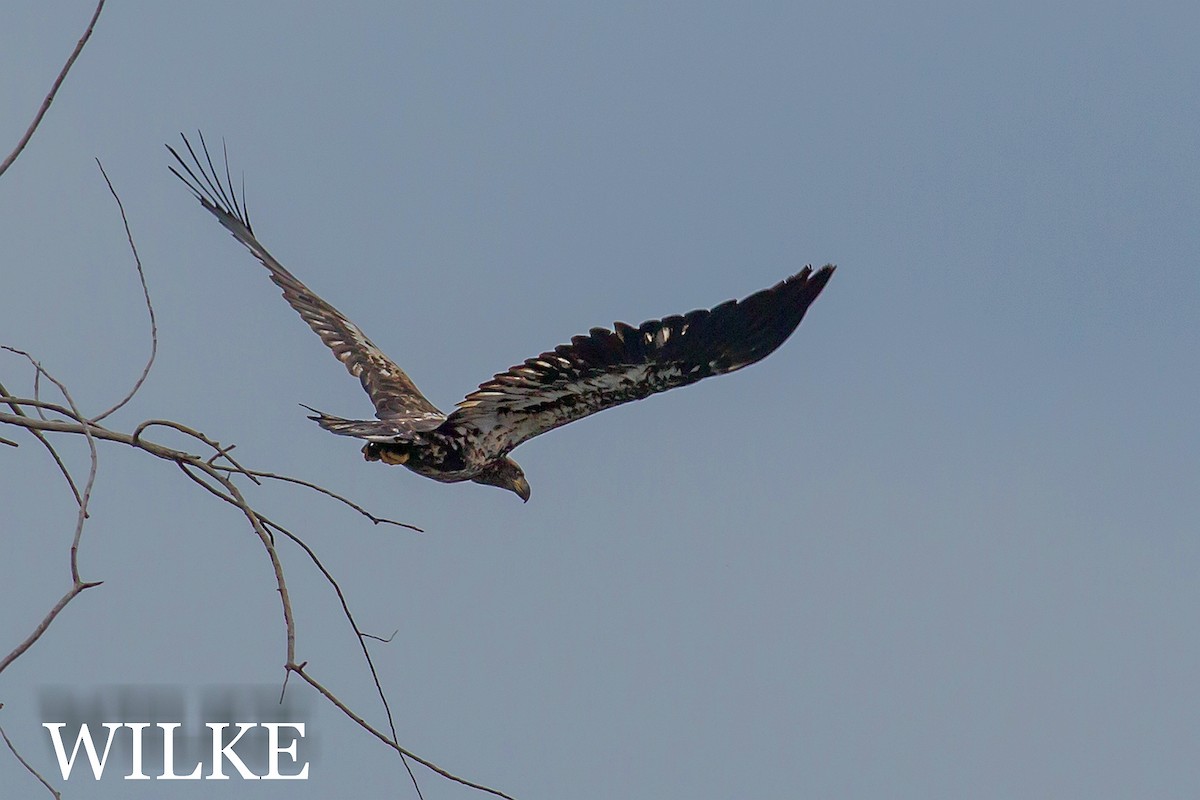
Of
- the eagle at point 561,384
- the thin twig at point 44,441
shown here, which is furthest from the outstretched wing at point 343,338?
the thin twig at point 44,441

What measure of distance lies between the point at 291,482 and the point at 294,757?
7.08 feet

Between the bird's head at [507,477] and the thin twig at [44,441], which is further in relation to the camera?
the bird's head at [507,477]

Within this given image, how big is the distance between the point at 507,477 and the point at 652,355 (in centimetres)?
246

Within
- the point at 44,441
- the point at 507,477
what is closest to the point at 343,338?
the point at 507,477

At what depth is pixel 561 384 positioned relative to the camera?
608 cm

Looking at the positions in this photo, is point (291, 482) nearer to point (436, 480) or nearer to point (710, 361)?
point (710, 361)

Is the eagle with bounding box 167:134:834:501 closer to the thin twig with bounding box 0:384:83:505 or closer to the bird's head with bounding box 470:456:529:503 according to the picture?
the bird's head with bounding box 470:456:529:503

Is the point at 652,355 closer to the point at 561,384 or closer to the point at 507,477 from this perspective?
the point at 561,384

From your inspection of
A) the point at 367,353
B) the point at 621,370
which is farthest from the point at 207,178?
the point at 621,370

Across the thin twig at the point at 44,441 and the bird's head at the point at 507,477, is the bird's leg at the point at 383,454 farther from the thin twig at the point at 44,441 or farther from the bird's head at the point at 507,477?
the thin twig at the point at 44,441

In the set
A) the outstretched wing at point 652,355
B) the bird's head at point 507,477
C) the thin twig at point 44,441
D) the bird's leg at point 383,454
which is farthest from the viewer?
the bird's head at point 507,477

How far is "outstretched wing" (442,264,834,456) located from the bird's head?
4.79 ft

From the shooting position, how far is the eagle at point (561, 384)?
18.2 ft

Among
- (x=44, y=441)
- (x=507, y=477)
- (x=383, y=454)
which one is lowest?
(x=44, y=441)
